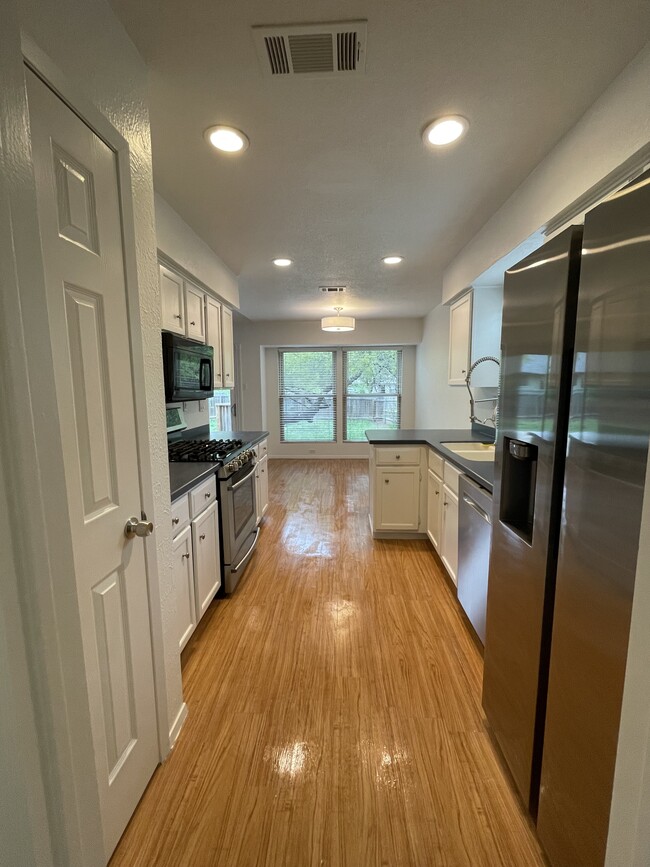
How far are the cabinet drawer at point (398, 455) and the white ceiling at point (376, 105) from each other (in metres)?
1.67

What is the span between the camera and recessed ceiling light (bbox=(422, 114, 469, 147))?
145 cm

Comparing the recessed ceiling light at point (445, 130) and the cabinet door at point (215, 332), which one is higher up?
the recessed ceiling light at point (445, 130)

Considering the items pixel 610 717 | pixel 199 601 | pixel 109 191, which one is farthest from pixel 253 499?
pixel 610 717

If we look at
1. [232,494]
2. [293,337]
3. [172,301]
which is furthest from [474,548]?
[293,337]

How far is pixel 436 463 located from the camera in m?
2.77

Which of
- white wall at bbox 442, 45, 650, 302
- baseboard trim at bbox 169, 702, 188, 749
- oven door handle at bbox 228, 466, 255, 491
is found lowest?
baseboard trim at bbox 169, 702, 188, 749

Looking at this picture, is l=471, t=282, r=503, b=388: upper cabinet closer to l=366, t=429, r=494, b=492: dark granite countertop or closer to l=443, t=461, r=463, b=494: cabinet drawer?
l=366, t=429, r=494, b=492: dark granite countertop

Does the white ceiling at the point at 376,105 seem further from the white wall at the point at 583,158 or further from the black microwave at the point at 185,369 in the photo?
the black microwave at the point at 185,369

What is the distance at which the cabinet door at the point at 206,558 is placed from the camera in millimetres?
1936

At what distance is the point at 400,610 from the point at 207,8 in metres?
2.77

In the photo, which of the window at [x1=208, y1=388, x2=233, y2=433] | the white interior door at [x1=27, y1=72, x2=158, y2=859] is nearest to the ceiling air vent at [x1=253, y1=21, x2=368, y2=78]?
the white interior door at [x1=27, y1=72, x2=158, y2=859]

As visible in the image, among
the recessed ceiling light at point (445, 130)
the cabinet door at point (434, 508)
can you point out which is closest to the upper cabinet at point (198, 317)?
the recessed ceiling light at point (445, 130)

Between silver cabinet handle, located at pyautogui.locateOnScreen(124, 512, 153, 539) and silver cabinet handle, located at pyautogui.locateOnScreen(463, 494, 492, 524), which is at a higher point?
silver cabinet handle, located at pyautogui.locateOnScreen(124, 512, 153, 539)

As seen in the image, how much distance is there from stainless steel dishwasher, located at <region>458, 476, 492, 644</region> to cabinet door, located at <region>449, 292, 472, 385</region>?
1397 mm
